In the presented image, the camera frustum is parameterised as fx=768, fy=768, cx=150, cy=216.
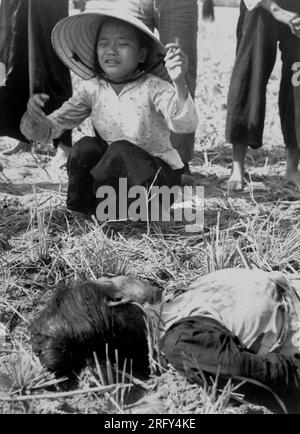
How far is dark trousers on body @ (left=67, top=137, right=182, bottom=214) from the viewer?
332 cm

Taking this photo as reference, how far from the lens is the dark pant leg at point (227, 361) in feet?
7.30

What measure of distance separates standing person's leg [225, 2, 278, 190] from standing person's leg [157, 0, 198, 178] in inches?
9.6

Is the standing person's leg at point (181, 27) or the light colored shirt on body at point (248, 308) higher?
the standing person's leg at point (181, 27)

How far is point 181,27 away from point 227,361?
7.27 feet

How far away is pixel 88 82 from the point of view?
3525 millimetres

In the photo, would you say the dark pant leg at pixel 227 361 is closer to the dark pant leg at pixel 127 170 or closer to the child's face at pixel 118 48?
the dark pant leg at pixel 127 170

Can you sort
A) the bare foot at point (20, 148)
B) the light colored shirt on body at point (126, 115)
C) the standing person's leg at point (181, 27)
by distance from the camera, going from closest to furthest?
the light colored shirt on body at point (126, 115)
the standing person's leg at point (181, 27)
the bare foot at point (20, 148)

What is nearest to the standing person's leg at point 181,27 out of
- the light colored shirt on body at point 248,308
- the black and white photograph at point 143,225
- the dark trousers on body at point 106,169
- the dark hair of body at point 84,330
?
the black and white photograph at point 143,225

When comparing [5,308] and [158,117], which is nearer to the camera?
[5,308]

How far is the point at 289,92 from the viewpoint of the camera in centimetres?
388

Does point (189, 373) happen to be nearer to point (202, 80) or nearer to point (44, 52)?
point (44, 52)

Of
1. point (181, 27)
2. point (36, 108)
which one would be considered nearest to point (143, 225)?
point (36, 108)
